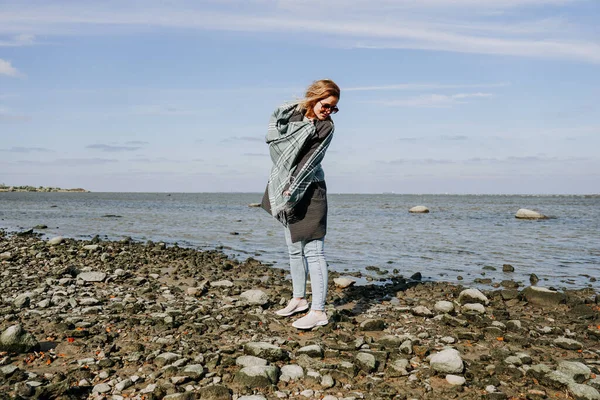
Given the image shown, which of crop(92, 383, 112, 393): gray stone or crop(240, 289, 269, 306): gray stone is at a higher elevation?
crop(240, 289, 269, 306): gray stone

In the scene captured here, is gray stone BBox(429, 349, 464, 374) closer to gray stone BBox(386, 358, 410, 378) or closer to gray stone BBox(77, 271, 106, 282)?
gray stone BBox(386, 358, 410, 378)

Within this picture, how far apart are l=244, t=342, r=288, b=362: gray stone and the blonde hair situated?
2713mm

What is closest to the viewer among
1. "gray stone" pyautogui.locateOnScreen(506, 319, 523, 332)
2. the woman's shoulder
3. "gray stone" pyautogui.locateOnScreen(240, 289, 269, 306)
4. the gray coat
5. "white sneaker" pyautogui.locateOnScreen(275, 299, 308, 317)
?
the woman's shoulder

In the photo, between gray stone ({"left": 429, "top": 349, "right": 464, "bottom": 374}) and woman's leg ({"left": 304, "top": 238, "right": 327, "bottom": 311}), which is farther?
woman's leg ({"left": 304, "top": 238, "right": 327, "bottom": 311})

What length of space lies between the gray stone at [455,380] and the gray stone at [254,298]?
11.2 ft

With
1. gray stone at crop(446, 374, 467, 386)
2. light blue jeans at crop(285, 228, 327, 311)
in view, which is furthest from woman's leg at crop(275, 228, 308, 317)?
gray stone at crop(446, 374, 467, 386)

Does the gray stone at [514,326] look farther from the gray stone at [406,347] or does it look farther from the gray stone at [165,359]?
the gray stone at [165,359]

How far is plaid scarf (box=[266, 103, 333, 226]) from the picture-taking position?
219 inches

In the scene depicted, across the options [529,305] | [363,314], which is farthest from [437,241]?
[363,314]

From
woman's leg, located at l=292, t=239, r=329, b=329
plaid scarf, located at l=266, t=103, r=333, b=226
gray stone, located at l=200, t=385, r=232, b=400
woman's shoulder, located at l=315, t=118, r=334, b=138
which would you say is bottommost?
gray stone, located at l=200, t=385, r=232, b=400

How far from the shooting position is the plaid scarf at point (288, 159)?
5.55 meters

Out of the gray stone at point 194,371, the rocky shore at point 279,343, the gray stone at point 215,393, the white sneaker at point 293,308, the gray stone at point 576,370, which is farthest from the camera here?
the white sneaker at point 293,308

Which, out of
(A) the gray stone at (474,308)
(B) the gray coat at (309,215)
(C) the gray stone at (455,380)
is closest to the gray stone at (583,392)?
(C) the gray stone at (455,380)

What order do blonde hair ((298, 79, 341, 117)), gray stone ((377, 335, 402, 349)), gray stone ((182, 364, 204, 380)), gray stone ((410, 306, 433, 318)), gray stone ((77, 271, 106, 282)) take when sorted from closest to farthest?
gray stone ((182, 364, 204, 380)) < gray stone ((377, 335, 402, 349)) < blonde hair ((298, 79, 341, 117)) < gray stone ((410, 306, 433, 318)) < gray stone ((77, 271, 106, 282))
